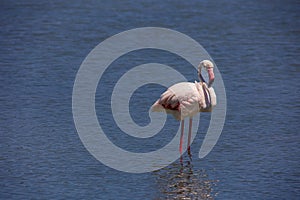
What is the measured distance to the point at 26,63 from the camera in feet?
54.5

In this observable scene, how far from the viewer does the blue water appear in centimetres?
1104

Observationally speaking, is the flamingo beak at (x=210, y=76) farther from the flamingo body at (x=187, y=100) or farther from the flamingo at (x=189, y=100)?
the flamingo body at (x=187, y=100)

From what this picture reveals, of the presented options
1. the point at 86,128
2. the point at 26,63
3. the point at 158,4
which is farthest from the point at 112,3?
the point at 86,128

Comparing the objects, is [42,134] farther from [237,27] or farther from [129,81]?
[237,27]

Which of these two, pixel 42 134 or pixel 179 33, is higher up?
pixel 179 33

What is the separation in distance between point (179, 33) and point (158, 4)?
2.69 metres

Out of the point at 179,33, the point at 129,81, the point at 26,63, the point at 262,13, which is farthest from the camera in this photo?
the point at 262,13

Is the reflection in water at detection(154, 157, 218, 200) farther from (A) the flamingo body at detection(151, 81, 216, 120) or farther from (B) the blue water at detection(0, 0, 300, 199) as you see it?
(A) the flamingo body at detection(151, 81, 216, 120)

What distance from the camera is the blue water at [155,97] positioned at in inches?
435

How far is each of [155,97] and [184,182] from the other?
12.0ft

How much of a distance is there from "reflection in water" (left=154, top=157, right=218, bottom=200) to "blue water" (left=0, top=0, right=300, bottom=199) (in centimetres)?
2

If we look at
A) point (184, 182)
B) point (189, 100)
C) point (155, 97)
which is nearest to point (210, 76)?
point (189, 100)

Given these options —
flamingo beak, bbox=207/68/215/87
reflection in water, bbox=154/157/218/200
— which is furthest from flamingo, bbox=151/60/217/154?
reflection in water, bbox=154/157/218/200

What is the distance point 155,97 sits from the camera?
14.6 meters
